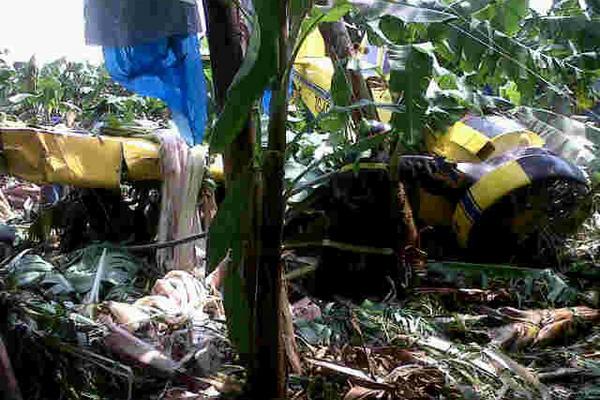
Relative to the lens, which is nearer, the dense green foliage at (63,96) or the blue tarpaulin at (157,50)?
the blue tarpaulin at (157,50)

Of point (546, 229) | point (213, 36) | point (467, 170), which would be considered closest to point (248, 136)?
point (213, 36)

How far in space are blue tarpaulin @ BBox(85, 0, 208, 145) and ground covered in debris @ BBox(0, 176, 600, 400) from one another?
72cm

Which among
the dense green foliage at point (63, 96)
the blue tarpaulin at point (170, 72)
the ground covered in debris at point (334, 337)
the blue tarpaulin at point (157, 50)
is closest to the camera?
the ground covered in debris at point (334, 337)

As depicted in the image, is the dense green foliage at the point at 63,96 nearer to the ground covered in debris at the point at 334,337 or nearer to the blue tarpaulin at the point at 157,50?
the blue tarpaulin at the point at 157,50

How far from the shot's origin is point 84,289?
2.89 meters

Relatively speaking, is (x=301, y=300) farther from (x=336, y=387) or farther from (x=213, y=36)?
(x=213, y=36)

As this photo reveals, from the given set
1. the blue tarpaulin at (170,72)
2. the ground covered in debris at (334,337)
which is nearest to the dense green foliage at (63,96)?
the blue tarpaulin at (170,72)

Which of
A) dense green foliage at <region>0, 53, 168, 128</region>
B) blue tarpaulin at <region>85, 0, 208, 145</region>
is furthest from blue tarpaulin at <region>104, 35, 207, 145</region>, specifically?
dense green foliage at <region>0, 53, 168, 128</region>

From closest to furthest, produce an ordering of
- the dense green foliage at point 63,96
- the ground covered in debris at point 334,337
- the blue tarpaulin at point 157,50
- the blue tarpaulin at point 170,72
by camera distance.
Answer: the ground covered in debris at point 334,337 → the blue tarpaulin at point 157,50 → the blue tarpaulin at point 170,72 → the dense green foliage at point 63,96

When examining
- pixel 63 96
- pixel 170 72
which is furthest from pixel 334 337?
pixel 63 96

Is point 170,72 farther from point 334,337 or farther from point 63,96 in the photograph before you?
point 63,96

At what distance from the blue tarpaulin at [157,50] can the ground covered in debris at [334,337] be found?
2.37 feet

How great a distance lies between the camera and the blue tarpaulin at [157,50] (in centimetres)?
245

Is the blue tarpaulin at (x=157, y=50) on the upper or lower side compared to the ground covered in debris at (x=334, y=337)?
upper
